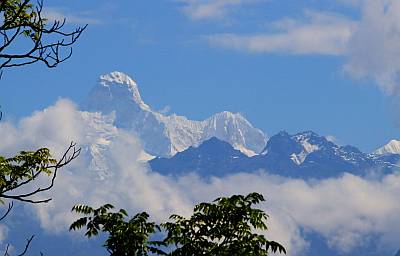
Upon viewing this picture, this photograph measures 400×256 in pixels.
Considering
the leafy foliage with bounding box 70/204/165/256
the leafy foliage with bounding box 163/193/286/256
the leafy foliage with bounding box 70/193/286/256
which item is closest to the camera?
the leafy foliage with bounding box 70/193/286/256

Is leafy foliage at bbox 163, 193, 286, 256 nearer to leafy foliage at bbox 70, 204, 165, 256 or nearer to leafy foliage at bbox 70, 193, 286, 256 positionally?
leafy foliage at bbox 70, 193, 286, 256

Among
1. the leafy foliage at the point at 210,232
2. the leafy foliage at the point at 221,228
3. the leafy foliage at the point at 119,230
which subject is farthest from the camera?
the leafy foliage at the point at 119,230

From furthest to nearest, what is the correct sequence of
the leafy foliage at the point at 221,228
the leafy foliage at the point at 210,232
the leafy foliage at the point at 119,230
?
the leafy foliage at the point at 119,230 < the leafy foliage at the point at 221,228 < the leafy foliage at the point at 210,232

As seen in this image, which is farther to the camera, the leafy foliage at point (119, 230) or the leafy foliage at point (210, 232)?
the leafy foliage at point (119, 230)

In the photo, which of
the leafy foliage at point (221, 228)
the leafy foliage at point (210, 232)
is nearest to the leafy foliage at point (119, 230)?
the leafy foliage at point (210, 232)

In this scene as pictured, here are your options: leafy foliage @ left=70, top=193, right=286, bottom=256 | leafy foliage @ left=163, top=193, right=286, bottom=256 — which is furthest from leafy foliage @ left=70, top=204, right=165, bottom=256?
leafy foliage @ left=163, top=193, right=286, bottom=256

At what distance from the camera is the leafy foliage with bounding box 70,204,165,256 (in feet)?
105

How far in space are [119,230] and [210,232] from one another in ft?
13.5

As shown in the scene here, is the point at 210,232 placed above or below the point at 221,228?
below

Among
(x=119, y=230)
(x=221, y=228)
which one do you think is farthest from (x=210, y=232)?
(x=119, y=230)

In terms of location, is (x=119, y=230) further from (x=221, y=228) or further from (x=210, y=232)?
(x=221, y=228)

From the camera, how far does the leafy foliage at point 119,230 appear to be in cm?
3192

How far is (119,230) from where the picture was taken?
3222cm

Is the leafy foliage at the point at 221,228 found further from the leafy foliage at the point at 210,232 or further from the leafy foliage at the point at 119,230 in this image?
the leafy foliage at the point at 119,230
